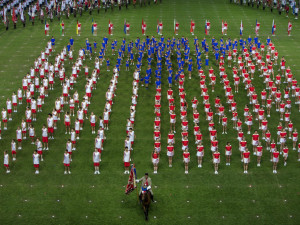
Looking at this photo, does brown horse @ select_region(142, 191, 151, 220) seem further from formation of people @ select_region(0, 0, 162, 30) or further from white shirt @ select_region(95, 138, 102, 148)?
formation of people @ select_region(0, 0, 162, 30)

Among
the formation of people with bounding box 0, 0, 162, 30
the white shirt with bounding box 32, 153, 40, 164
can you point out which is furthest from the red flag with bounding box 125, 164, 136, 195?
the formation of people with bounding box 0, 0, 162, 30

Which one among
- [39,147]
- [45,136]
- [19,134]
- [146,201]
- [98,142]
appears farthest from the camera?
[19,134]

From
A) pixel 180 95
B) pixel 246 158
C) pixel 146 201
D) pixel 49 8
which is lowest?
pixel 146 201

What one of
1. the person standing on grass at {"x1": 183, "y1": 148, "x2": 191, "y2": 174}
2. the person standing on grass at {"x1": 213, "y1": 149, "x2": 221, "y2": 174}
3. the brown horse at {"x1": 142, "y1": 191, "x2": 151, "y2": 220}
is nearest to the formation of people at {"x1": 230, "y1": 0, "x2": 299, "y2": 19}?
the person standing on grass at {"x1": 213, "y1": 149, "x2": 221, "y2": 174}


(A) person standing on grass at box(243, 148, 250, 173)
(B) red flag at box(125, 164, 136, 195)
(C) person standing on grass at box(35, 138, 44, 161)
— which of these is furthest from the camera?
(C) person standing on grass at box(35, 138, 44, 161)

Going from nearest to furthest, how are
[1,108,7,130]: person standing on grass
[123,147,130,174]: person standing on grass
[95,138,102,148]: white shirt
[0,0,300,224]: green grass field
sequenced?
[0,0,300,224]: green grass field, [123,147,130,174]: person standing on grass, [95,138,102,148]: white shirt, [1,108,7,130]: person standing on grass

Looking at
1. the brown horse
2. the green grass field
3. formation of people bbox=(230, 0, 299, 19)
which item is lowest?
the green grass field

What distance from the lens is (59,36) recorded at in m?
45.7

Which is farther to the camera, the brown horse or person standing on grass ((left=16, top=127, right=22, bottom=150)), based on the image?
person standing on grass ((left=16, top=127, right=22, bottom=150))

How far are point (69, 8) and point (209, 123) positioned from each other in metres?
29.3

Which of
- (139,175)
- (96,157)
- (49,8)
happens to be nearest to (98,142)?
(96,157)

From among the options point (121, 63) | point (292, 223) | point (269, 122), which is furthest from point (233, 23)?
point (292, 223)

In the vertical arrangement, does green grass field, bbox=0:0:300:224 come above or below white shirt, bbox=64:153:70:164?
below

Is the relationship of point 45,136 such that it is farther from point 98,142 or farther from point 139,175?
point 139,175
